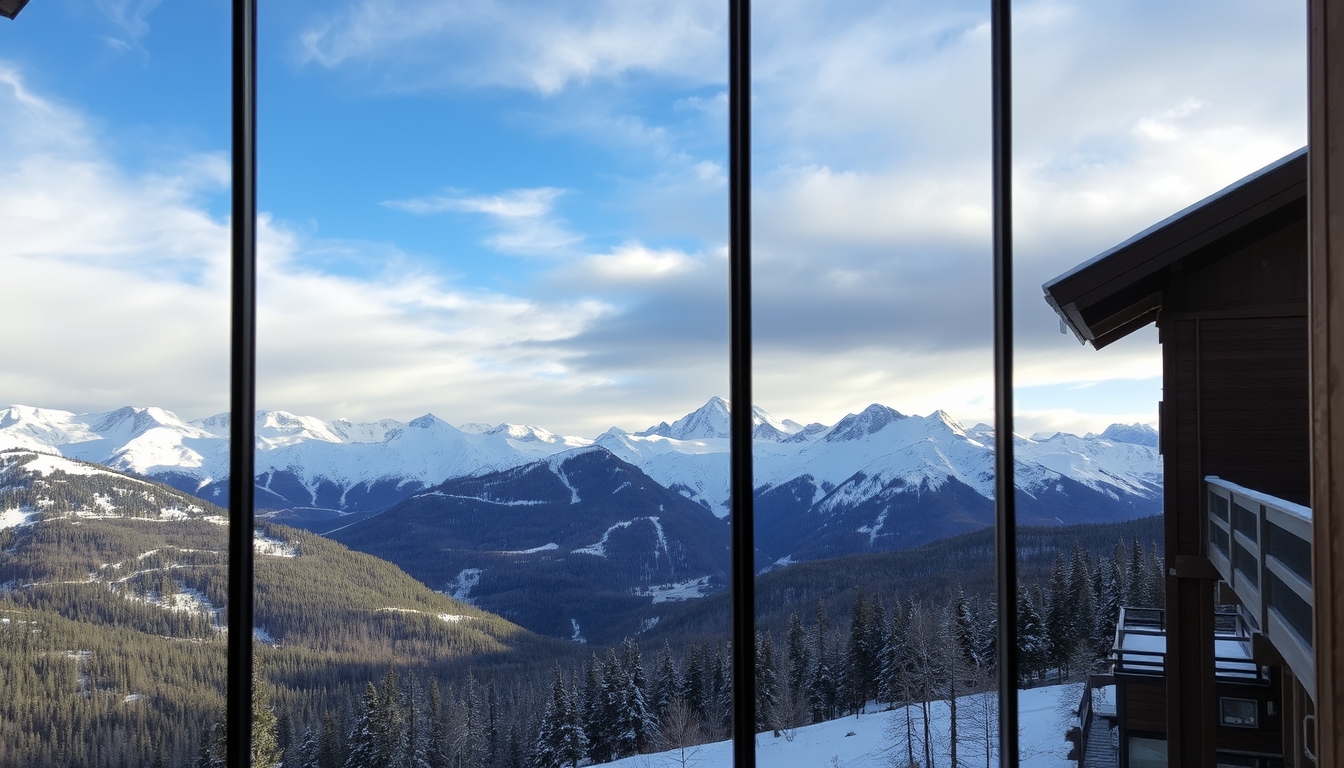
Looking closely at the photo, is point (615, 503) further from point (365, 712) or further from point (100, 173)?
point (100, 173)

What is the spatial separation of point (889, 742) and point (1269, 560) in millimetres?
1188

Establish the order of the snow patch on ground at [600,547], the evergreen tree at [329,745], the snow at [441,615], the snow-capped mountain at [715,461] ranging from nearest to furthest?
the snow-capped mountain at [715,461], the snow patch on ground at [600,547], the snow at [441,615], the evergreen tree at [329,745]

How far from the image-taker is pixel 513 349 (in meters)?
2.30

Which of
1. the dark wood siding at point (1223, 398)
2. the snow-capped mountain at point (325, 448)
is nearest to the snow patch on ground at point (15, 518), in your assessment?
the snow-capped mountain at point (325, 448)

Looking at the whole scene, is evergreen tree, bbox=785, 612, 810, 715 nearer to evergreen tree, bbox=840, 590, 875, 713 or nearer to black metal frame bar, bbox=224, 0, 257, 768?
evergreen tree, bbox=840, 590, 875, 713

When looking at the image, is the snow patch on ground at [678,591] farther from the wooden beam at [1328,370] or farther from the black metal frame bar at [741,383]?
the wooden beam at [1328,370]

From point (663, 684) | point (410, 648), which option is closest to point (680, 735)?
point (663, 684)

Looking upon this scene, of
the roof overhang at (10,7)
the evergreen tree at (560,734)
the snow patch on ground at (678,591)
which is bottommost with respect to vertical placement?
the evergreen tree at (560,734)

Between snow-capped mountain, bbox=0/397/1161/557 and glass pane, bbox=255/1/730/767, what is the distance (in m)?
0.02

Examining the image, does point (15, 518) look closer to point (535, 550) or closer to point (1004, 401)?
point (535, 550)

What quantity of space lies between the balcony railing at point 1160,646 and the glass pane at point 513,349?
114 centimetres

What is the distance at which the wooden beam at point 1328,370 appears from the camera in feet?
Answer: 2.47

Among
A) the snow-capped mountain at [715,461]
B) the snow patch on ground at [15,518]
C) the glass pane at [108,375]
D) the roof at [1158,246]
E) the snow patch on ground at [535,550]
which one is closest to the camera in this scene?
the snow-capped mountain at [715,461]

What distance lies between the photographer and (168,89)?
2.71 m
